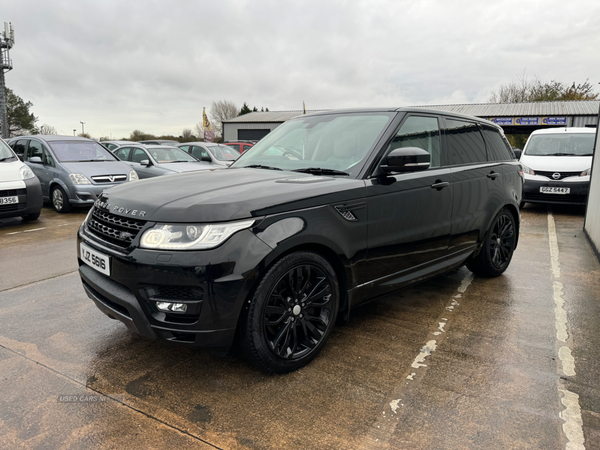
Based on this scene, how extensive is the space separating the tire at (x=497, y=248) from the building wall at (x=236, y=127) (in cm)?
4661

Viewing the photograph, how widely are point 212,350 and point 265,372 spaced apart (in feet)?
1.28

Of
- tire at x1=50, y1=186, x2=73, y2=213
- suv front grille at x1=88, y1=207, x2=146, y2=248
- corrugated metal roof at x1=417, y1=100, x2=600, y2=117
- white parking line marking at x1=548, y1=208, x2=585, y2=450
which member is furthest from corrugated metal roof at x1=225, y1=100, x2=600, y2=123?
suv front grille at x1=88, y1=207, x2=146, y2=248

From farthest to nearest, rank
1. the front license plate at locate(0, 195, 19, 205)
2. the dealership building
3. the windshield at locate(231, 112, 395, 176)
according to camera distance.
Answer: the dealership building, the front license plate at locate(0, 195, 19, 205), the windshield at locate(231, 112, 395, 176)

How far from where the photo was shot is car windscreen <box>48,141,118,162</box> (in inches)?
377

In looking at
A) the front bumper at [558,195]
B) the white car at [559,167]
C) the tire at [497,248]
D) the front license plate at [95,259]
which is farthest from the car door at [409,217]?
the front bumper at [558,195]

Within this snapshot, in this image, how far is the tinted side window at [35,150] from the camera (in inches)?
383

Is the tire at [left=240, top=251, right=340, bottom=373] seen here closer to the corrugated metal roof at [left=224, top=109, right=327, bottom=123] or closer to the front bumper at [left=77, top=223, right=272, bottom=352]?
the front bumper at [left=77, top=223, right=272, bottom=352]

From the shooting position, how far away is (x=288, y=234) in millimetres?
2441

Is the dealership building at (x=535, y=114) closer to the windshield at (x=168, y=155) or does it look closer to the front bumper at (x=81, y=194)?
the windshield at (x=168, y=155)

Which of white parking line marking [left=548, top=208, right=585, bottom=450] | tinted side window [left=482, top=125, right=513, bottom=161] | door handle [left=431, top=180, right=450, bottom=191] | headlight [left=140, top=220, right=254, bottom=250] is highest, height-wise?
tinted side window [left=482, top=125, right=513, bottom=161]

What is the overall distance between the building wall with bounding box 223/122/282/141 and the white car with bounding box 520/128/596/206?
41.7 m

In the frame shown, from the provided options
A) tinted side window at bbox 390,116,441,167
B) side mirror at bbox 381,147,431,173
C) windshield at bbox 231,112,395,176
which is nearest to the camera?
side mirror at bbox 381,147,431,173

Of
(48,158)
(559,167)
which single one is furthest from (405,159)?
(48,158)

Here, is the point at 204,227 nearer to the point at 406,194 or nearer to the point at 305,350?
the point at 305,350
